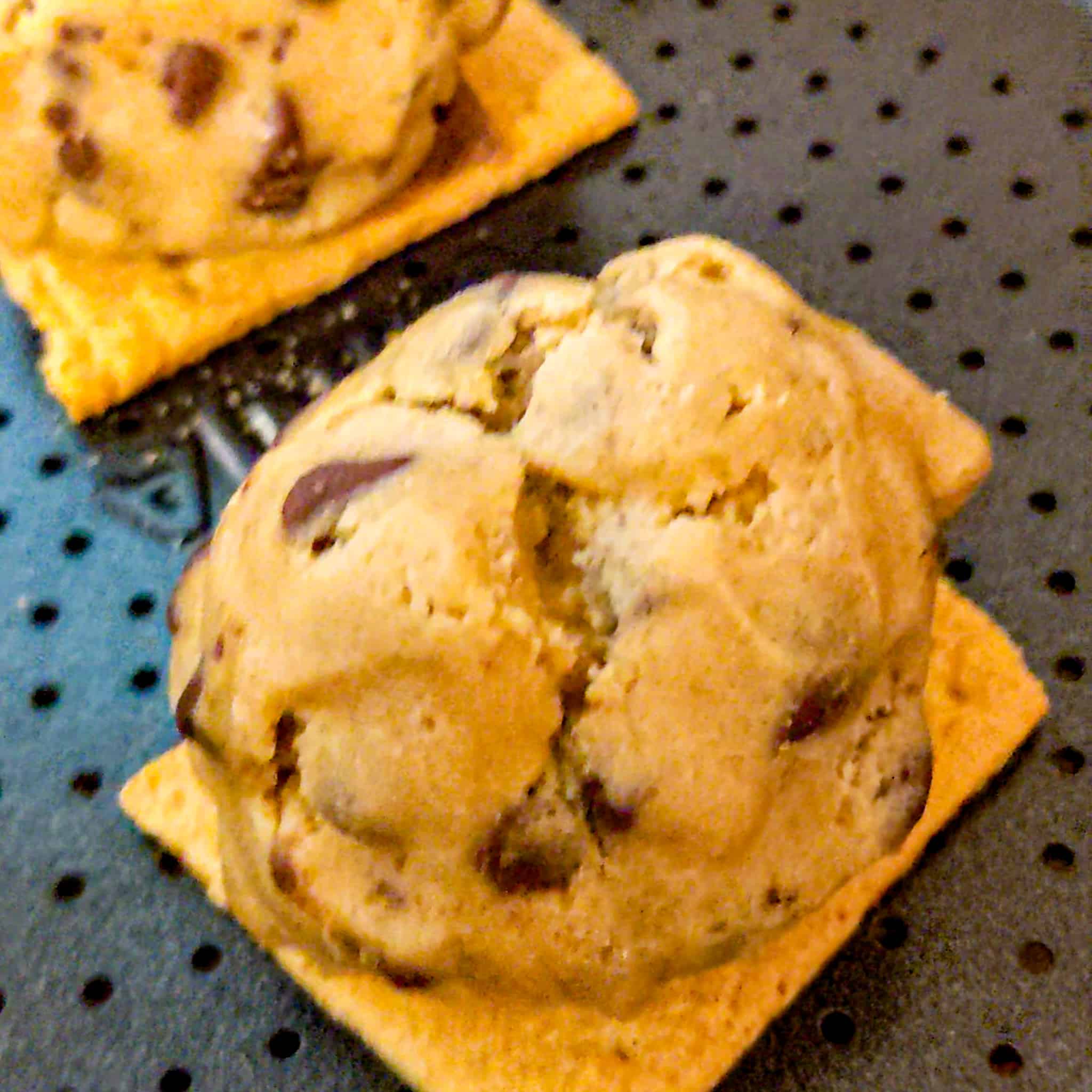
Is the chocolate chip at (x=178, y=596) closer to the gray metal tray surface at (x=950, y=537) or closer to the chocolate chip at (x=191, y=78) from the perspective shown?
the gray metal tray surface at (x=950, y=537)

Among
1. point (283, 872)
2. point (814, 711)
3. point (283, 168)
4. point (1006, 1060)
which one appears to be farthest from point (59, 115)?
point (1006, 1060)

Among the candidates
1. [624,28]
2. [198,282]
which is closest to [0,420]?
[198,282]

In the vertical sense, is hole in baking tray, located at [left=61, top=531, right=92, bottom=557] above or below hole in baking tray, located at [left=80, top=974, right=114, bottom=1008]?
above

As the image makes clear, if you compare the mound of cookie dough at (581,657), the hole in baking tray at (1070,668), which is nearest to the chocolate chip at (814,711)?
the mound of cookie dough at (581,657)

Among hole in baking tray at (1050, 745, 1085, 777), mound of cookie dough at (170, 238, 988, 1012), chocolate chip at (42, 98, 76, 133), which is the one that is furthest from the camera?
chocolate chip at (42, 98, 76, 133)

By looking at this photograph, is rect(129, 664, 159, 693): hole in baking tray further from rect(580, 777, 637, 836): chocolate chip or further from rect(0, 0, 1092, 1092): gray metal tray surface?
rect(580, 777, 637, 836): chocolate chip

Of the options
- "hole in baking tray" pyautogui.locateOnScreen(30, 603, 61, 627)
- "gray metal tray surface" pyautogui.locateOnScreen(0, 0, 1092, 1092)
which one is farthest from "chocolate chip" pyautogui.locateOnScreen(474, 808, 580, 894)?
"hole in baking tray" pyautogui.locateOnScreen(30, 603, 61, 627)
